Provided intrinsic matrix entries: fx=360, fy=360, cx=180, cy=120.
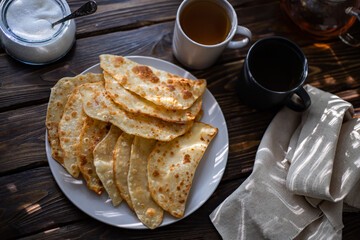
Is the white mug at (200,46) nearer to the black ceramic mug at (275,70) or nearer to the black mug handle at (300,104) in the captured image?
the black ceramic mug at (275,70)

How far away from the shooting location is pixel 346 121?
1330 mm

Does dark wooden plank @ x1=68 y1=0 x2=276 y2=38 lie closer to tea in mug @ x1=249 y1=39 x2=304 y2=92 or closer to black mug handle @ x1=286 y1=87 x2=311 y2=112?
tea in mug @ x1=249 y1=39 x2=304 y2=92

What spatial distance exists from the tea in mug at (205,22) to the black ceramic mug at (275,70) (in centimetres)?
14

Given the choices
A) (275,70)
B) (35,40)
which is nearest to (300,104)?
(275,70)

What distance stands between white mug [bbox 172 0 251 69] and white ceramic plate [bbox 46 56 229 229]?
0.18 ft

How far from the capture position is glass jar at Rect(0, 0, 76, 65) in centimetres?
121

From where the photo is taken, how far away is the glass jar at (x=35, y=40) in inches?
47.6

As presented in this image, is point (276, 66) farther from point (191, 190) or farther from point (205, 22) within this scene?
point (191, 190)

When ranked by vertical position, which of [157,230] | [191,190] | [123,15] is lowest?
[157,230]

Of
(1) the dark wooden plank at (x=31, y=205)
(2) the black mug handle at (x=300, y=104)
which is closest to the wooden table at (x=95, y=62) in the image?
(1) the dark wooden plank at (x=31, y=205)

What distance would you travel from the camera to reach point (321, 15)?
1.38 metres

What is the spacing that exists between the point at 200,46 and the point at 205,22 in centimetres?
14

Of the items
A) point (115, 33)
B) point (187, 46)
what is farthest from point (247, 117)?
point (115, 33)

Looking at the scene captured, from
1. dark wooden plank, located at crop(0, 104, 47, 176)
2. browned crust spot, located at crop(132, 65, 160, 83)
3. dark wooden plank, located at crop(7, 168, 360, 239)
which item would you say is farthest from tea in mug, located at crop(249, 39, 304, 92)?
dark wooden plank, located at crop(0, 104, 47, 176)
